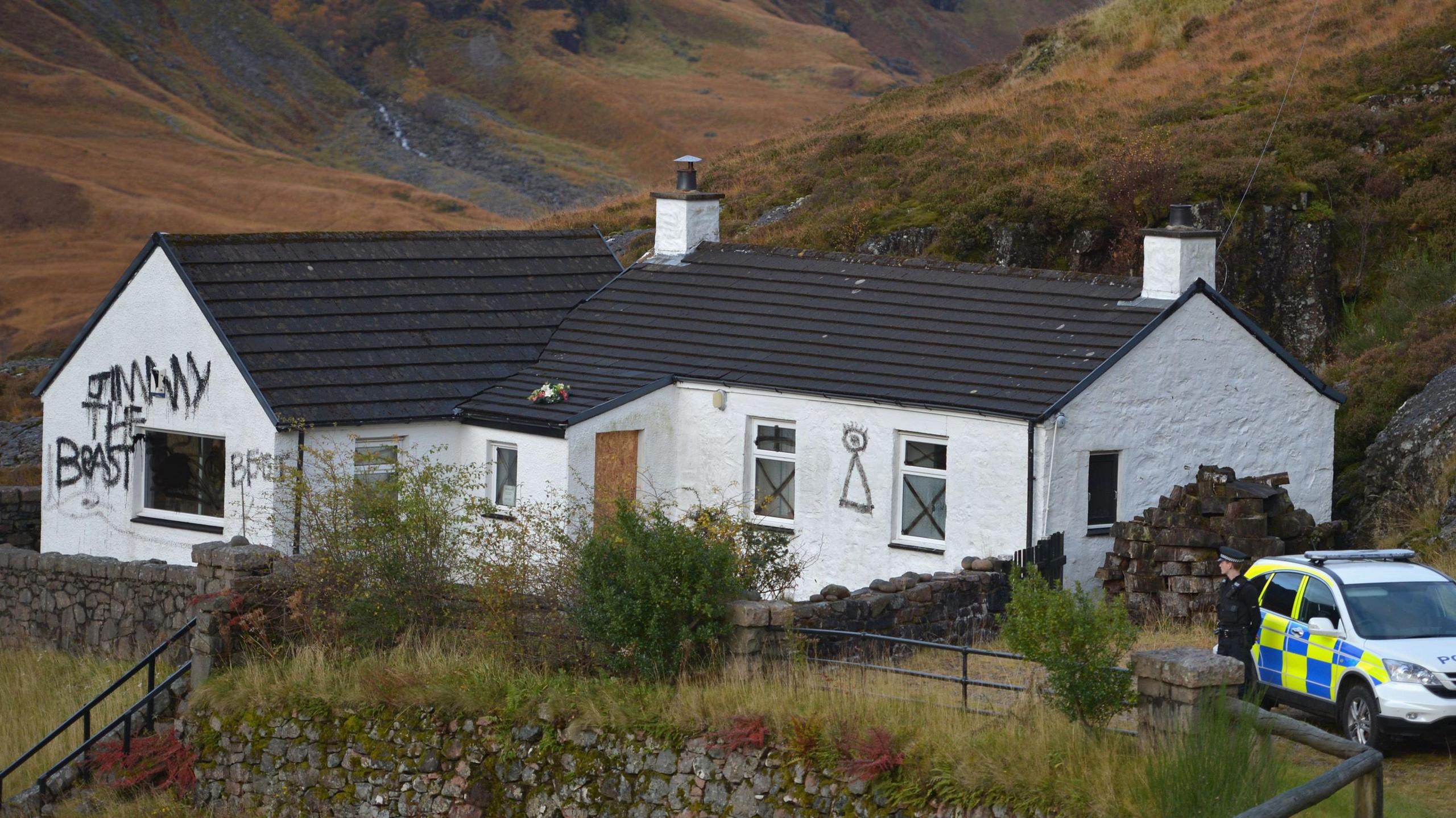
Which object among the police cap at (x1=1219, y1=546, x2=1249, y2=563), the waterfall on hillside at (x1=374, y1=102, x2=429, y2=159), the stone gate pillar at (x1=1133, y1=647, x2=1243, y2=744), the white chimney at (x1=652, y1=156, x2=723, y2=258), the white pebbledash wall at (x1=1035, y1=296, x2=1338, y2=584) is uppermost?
the waterfall on hillside at (x1=374, y1=102, x2=429, y2=159)

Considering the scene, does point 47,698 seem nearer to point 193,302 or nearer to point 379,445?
point 379,445

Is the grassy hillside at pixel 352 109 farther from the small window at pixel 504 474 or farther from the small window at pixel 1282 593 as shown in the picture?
the small window at pixel 1282 593

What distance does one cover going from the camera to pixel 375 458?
20.6m

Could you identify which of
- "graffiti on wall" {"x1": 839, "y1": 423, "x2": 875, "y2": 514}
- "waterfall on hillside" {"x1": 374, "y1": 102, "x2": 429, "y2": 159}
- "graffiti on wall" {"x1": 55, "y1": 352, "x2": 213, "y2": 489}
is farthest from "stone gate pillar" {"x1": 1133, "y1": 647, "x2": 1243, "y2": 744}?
"waterfall on hillside" {"x1": 374, "y1": 102, "x2": 429, "y2": 159}

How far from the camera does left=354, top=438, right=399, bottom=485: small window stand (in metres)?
20.3

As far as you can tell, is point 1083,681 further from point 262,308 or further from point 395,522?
point 262,308

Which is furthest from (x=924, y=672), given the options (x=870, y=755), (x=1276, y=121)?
(x=1276, y=121)

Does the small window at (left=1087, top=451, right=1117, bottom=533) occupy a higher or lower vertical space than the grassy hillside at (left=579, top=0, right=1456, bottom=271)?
lower

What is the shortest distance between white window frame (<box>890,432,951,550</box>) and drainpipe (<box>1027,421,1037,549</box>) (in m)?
1.14

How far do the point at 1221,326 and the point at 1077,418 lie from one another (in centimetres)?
270

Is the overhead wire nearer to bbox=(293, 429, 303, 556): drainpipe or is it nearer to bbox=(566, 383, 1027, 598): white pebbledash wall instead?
bbox=(566, 383, 1027, 598): white pebbledash wall

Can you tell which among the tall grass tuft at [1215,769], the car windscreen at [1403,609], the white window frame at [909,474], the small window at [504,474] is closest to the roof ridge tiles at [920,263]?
the white window frame at [909,474]

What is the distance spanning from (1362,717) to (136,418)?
16.1 meters

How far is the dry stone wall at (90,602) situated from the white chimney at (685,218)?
9.77 meters
